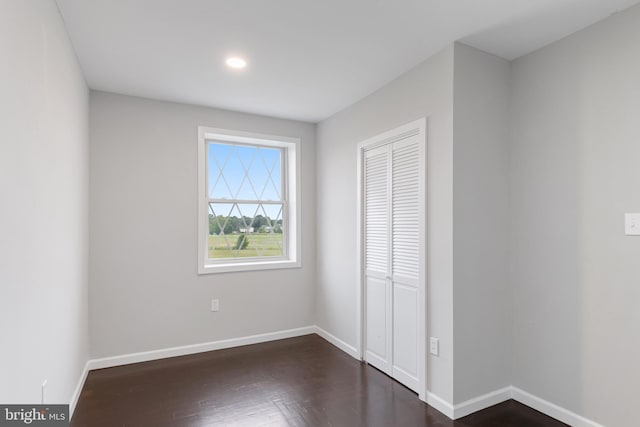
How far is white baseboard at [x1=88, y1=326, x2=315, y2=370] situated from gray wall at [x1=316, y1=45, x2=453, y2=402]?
1.34ft

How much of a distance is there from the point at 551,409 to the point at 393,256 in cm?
148


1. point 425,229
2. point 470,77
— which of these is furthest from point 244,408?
point 470,77

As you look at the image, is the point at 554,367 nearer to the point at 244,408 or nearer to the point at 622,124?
the point at 622,124

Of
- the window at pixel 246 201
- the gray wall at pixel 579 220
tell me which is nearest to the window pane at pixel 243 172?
the window at pixel 246 201

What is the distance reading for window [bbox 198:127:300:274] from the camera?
12.3 feet

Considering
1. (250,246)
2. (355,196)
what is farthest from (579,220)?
(250,246)

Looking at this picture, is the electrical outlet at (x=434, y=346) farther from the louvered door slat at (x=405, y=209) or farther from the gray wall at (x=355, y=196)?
the louvered door slat at (x=405, y=209)

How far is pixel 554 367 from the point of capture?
2316 millimetres

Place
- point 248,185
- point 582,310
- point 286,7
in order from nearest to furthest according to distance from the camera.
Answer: point 286,7
point 582,310
point 248,185

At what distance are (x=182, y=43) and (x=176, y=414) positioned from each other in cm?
257

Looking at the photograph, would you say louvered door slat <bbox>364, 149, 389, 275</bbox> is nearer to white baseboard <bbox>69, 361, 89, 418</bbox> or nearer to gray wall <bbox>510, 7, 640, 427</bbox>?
gray wall <bbox>510, 7, 640, 427</bbox>

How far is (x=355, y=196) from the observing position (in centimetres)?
346

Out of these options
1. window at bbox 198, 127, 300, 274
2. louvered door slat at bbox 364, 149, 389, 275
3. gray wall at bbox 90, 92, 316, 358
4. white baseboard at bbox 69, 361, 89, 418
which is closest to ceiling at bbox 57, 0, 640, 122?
gray wall at bbox 90, 92, 316, 358

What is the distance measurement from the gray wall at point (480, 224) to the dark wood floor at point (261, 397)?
0.33 m
